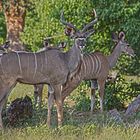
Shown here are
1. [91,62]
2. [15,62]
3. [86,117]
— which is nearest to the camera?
[15,62]

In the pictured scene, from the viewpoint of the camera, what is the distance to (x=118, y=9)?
10438mm

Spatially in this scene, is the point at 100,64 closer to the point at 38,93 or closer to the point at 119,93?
the point at 119,93

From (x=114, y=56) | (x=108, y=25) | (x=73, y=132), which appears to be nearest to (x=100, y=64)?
(x=114, y=56)

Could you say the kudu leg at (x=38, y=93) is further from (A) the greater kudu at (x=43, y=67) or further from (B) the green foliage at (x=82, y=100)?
(A) the greater kudu at (x=43, y=67)

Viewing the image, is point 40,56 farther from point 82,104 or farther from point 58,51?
point 82,104

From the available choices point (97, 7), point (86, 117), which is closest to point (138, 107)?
point (86, 117)

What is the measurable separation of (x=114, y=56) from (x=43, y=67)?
3038mm

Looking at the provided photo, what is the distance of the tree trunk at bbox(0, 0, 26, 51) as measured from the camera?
18550mm

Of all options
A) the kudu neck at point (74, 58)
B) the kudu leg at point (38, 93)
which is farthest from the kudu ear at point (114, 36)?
the kudu neck at point (74, 58)

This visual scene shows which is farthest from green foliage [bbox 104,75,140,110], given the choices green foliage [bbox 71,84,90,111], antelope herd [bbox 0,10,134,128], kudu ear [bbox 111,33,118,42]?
antelope herd [bbox 0,10,134,128]

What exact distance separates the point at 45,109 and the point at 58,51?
5.04ft

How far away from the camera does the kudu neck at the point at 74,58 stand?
27.1 ft

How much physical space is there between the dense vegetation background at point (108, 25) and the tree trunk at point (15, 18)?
21.9 ft

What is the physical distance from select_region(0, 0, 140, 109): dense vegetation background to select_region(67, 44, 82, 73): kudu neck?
7.08 feet
